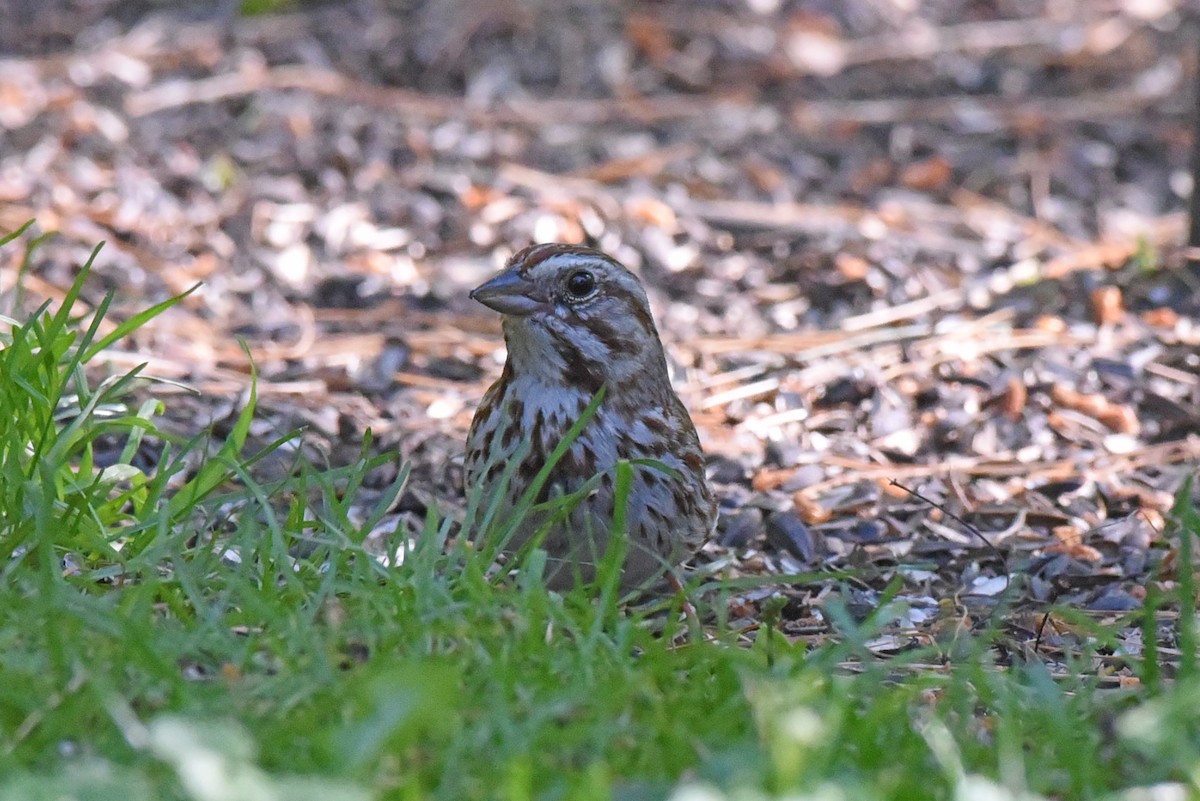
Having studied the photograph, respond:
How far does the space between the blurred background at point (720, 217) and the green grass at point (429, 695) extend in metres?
1.42

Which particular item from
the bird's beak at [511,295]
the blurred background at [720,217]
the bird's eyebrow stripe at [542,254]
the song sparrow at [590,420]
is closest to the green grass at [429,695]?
the song sparrow at [590,420]

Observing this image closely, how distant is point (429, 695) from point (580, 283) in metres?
1.94

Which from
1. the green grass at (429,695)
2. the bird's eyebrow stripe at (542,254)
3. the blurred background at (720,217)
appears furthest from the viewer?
the blurred background at (720,217)

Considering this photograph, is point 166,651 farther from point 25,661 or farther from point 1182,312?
point 1182,312

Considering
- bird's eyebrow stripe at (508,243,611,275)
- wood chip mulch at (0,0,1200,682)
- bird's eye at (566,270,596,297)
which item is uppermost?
bird's eyebrow stripe at (508,243,611,275)

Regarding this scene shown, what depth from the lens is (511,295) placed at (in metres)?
4.15

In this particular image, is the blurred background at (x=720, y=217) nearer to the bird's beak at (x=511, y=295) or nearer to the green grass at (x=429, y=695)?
the bird's beak at (x=511, y=295)

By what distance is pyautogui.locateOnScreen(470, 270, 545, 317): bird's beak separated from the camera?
412 cm

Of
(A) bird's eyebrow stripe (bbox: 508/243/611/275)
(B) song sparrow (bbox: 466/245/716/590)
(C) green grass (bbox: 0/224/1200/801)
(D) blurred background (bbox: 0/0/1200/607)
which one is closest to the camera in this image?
(C) green grass (bbox: 0/224/1200/801)

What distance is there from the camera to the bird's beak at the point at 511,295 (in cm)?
412

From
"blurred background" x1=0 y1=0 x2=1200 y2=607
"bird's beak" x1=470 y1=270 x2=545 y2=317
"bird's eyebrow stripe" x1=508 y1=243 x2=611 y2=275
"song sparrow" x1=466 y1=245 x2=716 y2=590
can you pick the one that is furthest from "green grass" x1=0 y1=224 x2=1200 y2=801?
"blurred background" x1=0 y1=0 x2=1200 y2=607

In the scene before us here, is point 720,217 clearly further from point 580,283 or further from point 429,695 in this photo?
point 429,695

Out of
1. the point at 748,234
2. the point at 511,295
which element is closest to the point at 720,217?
the point at 748,234

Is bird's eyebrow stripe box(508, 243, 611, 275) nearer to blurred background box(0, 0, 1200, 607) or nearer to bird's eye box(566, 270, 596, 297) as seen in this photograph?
bird's eye box(566, 270, 596, 297)
